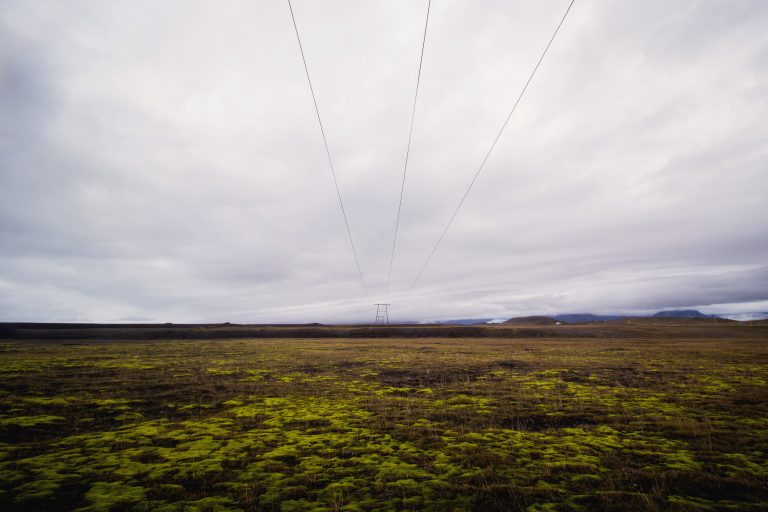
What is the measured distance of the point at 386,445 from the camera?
1191cm

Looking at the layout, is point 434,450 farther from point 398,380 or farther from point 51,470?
point 398,380

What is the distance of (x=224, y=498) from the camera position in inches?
320

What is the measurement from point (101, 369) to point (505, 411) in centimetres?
3367

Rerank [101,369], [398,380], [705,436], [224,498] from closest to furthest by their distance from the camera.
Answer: [224,498]
[705,436]
[398,380]
[101,369]

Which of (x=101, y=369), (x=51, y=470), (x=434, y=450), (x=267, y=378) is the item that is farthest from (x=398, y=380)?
(x=101, y=369)

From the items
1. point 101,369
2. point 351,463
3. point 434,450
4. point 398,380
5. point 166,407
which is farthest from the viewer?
point 101,369

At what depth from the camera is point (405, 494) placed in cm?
832

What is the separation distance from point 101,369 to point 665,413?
132 ft

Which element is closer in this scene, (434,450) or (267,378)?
(434,450)

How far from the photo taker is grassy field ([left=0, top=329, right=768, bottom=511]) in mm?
8148

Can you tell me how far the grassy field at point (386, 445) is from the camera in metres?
8.15

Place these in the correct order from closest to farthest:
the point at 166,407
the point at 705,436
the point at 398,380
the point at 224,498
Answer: the point at 224,498 → the point at 705,436 → the point at 166,407 → the point at 398,380

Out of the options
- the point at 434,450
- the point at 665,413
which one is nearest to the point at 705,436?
the point at 665,413

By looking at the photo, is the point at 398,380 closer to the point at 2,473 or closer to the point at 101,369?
the point at 2,473
